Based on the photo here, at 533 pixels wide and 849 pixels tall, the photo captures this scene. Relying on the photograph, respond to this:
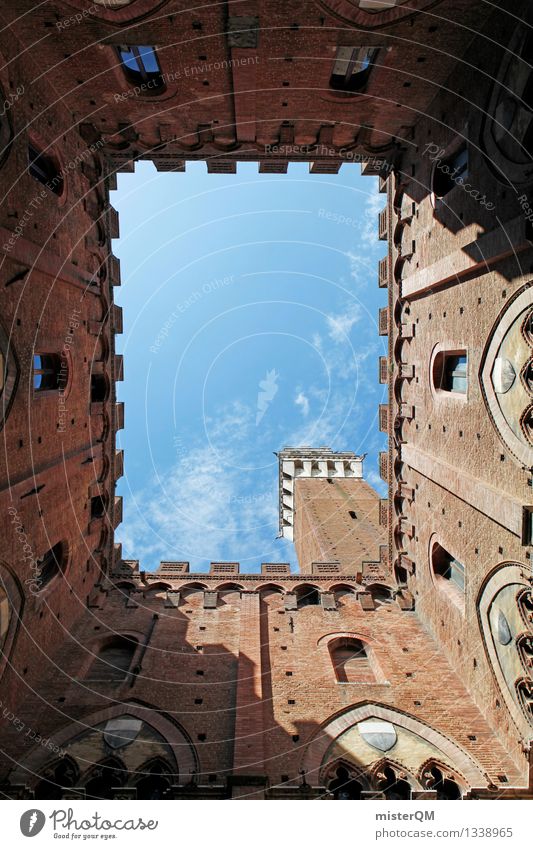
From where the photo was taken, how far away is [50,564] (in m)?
16.2

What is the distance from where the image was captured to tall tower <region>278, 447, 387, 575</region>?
29641 millimetres

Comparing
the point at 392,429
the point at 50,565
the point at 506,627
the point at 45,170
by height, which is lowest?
the point at 506,627

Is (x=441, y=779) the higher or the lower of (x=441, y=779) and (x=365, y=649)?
the lower

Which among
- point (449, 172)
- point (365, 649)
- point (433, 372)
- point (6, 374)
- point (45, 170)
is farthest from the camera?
point (365, 649)

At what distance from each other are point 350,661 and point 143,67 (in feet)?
66.4

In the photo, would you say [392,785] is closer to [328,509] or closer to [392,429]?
[392,429]

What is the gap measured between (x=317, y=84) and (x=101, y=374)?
504 inches

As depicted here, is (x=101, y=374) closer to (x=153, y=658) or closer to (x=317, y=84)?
(x=153, y=658)

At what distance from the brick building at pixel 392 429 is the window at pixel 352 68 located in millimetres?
83

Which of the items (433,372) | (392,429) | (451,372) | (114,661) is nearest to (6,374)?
(114,661)

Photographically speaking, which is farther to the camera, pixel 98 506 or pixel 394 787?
pixel 98 506

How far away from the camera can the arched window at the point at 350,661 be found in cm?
1574

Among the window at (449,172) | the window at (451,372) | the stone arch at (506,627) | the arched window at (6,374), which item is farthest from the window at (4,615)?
the window at (449,172)
